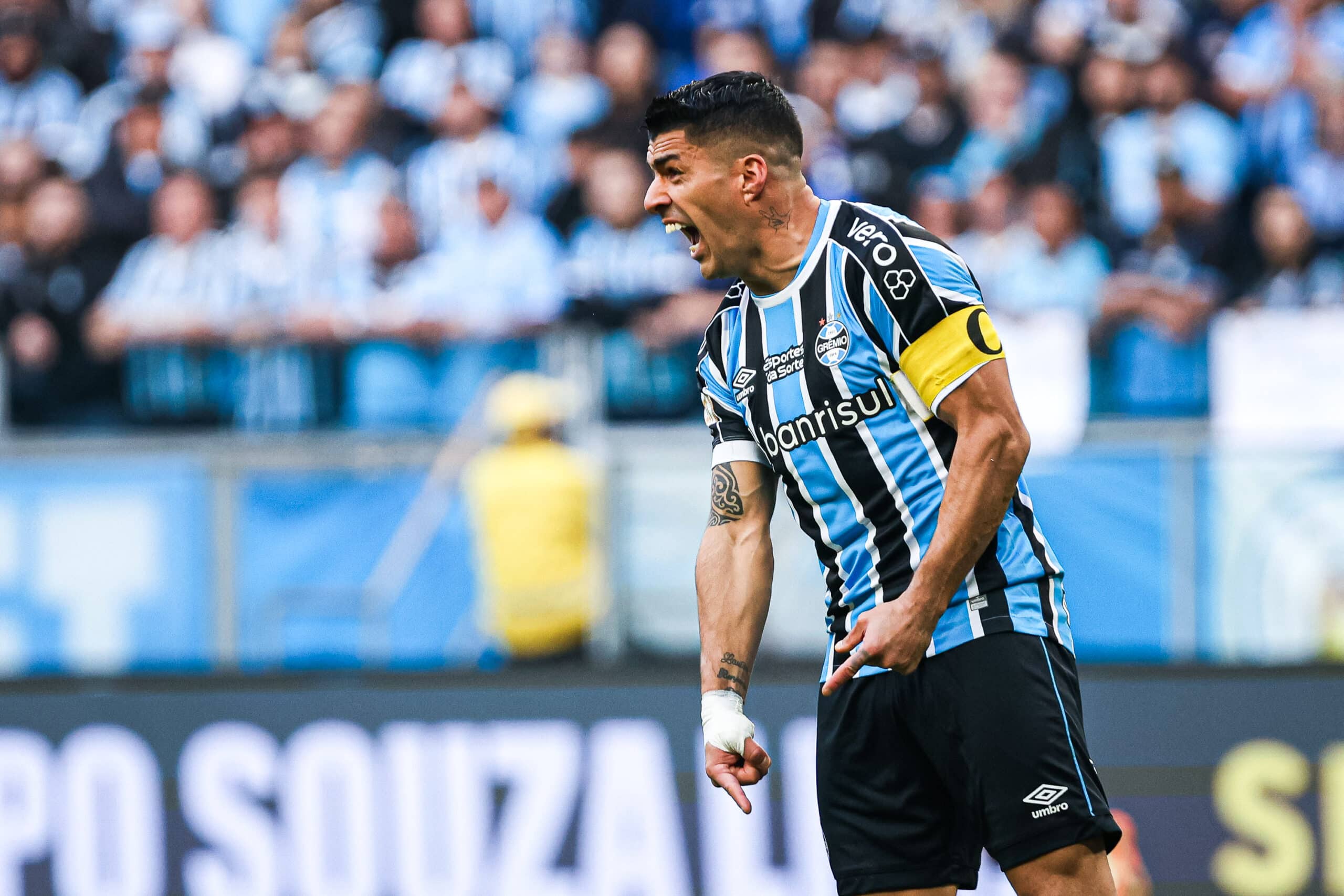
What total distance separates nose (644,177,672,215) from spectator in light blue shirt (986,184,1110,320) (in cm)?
466

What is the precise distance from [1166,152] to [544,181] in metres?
3.23

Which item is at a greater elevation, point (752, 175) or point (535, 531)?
point (752, 175)

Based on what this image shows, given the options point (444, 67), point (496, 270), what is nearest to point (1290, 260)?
point (496, 270)

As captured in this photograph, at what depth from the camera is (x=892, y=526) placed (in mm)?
3186

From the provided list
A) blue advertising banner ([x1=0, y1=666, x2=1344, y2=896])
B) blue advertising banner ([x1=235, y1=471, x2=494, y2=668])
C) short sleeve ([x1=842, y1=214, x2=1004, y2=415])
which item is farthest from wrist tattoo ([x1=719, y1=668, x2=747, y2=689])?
blue advertising banner ([x1=235, y1=471, x2=494, y2=668])

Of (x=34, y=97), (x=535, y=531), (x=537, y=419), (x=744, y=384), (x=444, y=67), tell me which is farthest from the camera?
(x=34, y=97)

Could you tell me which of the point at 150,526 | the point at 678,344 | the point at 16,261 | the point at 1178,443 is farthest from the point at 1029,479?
the point at 16,261

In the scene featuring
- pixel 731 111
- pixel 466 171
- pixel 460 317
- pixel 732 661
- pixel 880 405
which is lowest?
pixel 732 661

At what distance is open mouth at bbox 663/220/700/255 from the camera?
3.18 metres

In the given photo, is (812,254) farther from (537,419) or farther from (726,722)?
(537,419)

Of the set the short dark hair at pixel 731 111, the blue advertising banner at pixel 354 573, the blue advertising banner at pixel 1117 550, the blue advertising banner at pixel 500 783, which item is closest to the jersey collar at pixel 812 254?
the short dark hair at pixel 731 111

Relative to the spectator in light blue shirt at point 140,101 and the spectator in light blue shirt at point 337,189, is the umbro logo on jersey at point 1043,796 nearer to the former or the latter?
the spectator in light blue shirt at point 337,189

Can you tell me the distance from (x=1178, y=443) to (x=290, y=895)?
11.8 feet

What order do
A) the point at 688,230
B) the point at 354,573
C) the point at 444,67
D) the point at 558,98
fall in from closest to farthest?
the point at 688,230
the point at 354,573
the point at 558,98
the point at 444,67
